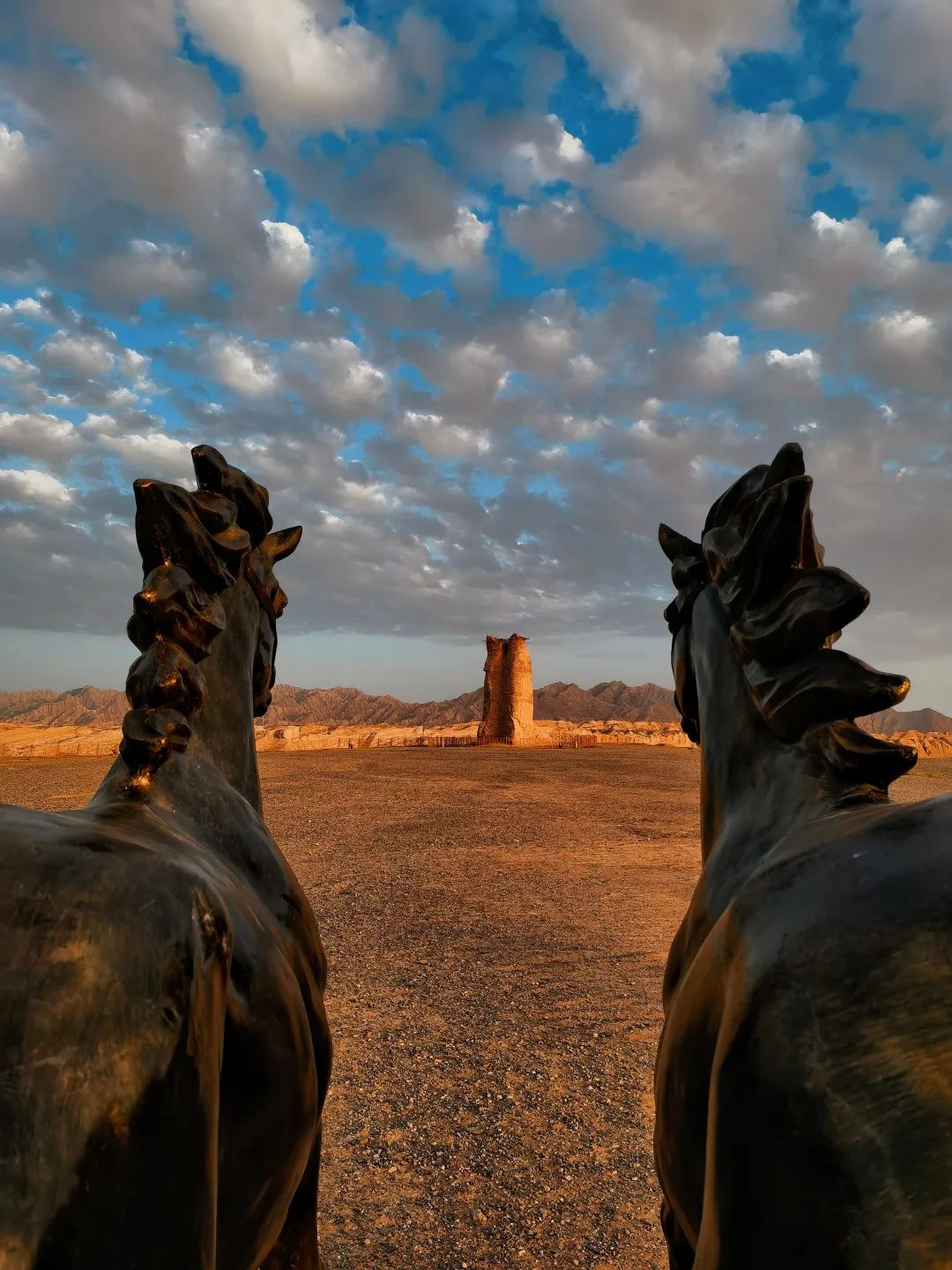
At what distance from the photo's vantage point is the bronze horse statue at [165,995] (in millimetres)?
1039

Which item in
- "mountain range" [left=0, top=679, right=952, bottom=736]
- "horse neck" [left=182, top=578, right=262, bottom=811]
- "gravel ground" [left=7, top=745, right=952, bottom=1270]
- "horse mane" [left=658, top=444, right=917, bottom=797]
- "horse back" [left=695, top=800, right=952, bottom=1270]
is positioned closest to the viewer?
"horse back" [left=695, top=800, right=952, bottom=1270]

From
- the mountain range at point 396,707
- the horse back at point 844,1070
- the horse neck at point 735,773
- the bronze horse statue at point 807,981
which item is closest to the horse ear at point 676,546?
the horse neck at point 735,773

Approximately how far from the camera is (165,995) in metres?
1.16

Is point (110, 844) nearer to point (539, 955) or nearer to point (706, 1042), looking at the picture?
point (706, 1042)

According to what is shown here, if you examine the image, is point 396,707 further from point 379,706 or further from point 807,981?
point 807,981

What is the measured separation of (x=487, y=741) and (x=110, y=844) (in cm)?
3223

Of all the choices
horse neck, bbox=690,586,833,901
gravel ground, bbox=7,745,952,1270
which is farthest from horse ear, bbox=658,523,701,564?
gravel ground, bbox=7,745,952,1270

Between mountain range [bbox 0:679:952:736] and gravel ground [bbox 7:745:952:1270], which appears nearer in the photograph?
gravel ground [bbox 7:745:952:1270]

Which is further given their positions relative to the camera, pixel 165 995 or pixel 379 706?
pixel 379 706

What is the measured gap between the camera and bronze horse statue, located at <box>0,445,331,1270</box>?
104 cm

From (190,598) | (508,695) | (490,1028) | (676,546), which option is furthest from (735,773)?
(508,695)

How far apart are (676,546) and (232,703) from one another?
1.21m

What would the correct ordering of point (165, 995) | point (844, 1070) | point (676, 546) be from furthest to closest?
1. point (676, 546)
2. point (165, 995)
3. point (844, 1070)

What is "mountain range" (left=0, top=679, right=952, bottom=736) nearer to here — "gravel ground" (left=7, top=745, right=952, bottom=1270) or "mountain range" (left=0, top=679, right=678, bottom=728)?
"mountain range" (left=0, top=679, right=678, bottom=728)
